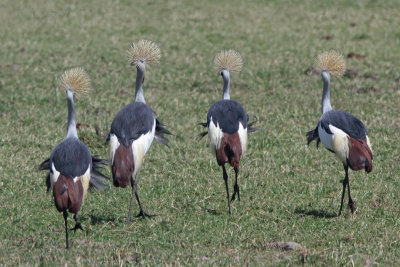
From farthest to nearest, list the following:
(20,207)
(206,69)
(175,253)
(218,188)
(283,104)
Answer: (206,69) < (283,104) < (218,188) < (20,207) < (175,253)

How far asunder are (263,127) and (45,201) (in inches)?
163

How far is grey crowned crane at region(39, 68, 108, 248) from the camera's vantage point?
614 cm

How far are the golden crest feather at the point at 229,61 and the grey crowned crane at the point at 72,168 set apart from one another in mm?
2114

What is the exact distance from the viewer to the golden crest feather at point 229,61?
859 cm

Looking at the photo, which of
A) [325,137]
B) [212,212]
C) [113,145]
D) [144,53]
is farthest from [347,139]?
[144,53]

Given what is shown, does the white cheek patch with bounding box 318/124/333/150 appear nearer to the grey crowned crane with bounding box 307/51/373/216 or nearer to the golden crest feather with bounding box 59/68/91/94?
the grey crowned crane with bounding box 307/51/373/216

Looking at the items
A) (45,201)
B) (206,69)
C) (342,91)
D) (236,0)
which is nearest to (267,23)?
(236,0)

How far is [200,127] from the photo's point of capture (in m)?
10.8

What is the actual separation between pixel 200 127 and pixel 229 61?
95.2 inches

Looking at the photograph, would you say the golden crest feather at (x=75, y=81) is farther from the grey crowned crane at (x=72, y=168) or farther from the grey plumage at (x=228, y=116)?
the grey plumage at (x=228, y=116)

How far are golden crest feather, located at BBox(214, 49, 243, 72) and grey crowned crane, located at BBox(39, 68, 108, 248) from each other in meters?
2.11

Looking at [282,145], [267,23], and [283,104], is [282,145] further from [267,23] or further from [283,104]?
[267,23]

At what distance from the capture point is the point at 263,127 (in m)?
10.8

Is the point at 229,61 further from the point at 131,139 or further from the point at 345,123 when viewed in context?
the point at 131,139
